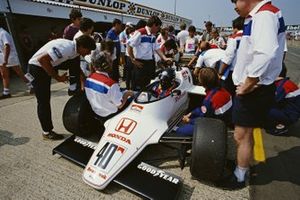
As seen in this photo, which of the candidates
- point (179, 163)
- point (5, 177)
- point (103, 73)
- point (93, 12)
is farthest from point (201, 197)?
point (93, 12)

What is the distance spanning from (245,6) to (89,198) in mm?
2294

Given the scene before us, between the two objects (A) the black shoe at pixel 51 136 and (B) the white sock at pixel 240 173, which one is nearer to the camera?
(B) the white sock at pixel 240 173

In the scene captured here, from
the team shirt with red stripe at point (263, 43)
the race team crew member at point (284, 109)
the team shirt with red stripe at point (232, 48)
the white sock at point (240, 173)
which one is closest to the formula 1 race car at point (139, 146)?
the white sock at point (240, 173)

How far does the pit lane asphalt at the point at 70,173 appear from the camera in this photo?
242cm

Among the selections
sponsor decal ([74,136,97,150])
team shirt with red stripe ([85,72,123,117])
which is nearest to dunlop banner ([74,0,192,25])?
team shirt with red stripe ([85,72,123,117])

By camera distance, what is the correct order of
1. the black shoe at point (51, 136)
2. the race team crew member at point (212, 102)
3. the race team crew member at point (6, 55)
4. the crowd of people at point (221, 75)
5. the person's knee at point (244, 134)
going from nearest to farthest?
the crowd of people at point (221, 75), the person's knee at point (244, 134), the race team crew member at point (212, 102), the black shoe at point (51, 136), the race team crew member at point (6, 55)

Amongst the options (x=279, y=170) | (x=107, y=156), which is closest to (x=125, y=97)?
(x=107, y=156)

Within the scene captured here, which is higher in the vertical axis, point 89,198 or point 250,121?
point 250,121

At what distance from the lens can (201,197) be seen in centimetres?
241

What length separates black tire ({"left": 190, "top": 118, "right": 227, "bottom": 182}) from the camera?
7.64ft

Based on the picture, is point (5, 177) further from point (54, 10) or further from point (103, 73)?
point (54, 10)

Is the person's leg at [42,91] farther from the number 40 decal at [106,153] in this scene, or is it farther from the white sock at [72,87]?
the number 40 decal at [106,153]

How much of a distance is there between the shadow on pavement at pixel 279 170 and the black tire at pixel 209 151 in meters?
0.65

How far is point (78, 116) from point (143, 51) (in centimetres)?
231
